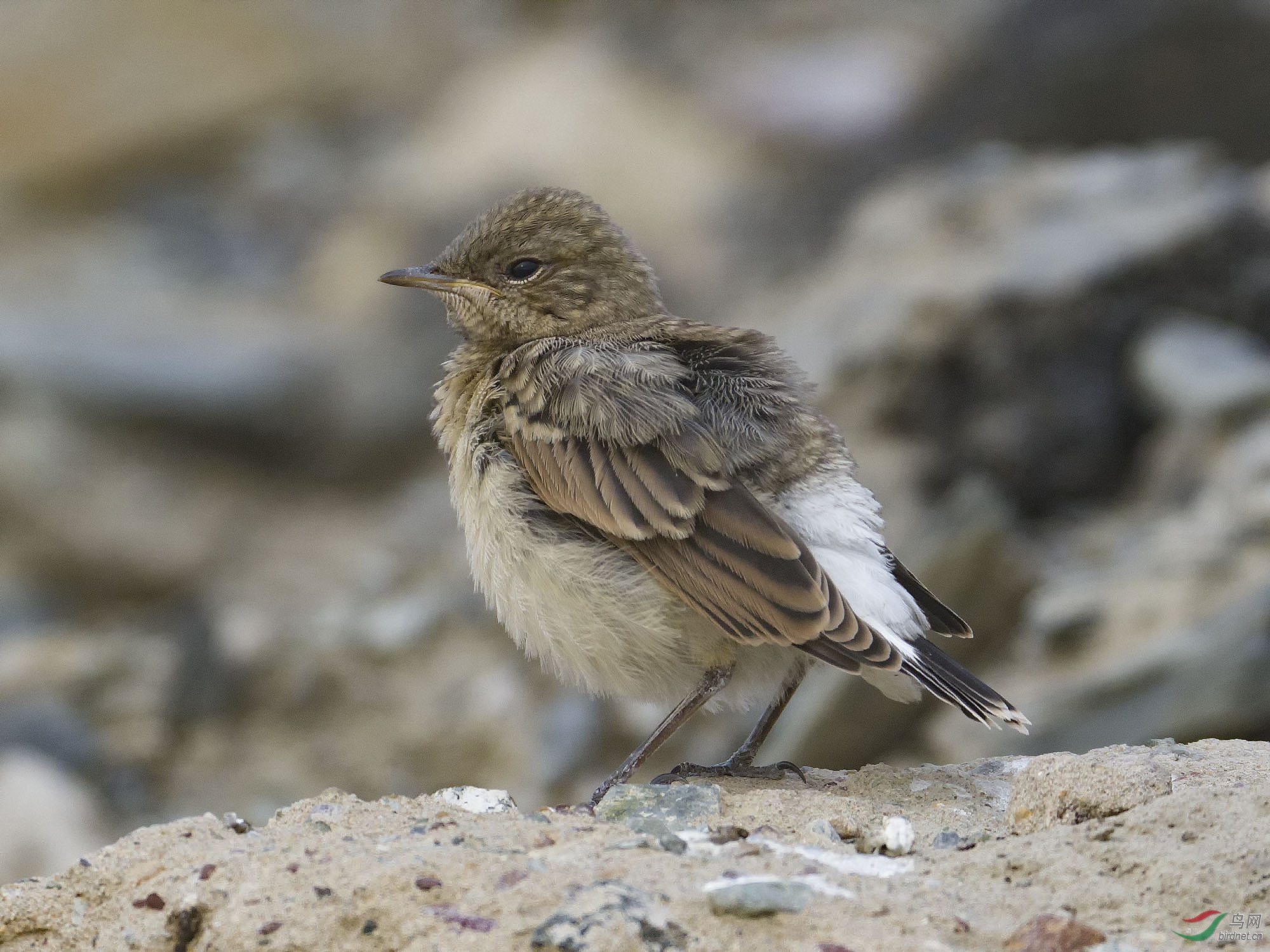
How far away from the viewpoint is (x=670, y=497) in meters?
5.14

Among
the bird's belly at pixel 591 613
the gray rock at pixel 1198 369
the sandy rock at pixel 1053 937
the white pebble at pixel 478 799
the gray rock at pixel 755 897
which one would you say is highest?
the gray rock at pixel 1198 369

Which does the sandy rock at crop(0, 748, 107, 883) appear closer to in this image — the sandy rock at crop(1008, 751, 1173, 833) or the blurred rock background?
the blurred rock background

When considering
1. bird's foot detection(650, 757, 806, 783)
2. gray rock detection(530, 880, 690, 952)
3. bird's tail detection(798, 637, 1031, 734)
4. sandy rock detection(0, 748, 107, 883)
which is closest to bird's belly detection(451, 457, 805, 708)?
bird's foot detection(650, 757, 806, 783)

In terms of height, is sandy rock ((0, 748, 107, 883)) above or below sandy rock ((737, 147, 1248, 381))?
below

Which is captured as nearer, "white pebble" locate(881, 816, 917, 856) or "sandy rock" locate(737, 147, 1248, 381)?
"white pebble" locate(881, 816, 917, 856)

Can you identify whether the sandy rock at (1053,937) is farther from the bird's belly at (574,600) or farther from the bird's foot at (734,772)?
the bird's belly at (574,600)

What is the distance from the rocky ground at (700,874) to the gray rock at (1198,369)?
273 inches

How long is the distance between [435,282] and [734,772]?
8.12ft

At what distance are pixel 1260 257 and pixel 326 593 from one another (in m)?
8.24

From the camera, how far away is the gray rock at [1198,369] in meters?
11.1

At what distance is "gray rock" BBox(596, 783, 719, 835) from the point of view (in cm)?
449

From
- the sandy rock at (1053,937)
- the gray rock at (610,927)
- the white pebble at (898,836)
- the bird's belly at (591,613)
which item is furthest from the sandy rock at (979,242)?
the gray rock at (610,927)

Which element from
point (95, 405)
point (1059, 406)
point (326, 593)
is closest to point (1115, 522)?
point (1059, 406)
